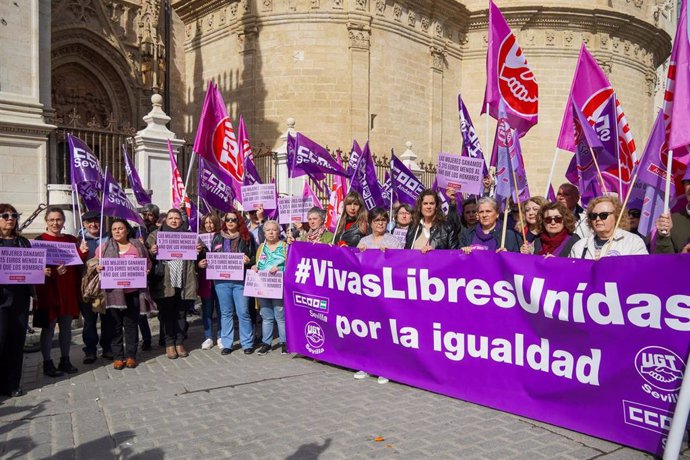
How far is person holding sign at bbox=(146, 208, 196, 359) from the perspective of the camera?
7203mm

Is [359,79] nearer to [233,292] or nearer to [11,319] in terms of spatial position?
[233,292]

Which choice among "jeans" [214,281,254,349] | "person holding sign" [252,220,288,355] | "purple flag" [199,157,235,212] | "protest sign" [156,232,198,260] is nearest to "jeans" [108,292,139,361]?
"protest sign" [156,232,198,260]

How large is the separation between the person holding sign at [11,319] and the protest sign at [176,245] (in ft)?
5.14

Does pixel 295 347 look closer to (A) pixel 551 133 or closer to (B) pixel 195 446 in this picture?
(B) pixel 195 446

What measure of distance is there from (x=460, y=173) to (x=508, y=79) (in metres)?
1.53

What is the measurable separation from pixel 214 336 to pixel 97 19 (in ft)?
52.3

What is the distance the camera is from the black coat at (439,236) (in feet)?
21.2

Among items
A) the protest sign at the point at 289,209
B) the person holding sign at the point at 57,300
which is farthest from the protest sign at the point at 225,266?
the person holding sign at the point at 57,300

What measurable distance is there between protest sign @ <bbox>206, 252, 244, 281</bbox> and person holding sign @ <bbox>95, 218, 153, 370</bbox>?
81cm

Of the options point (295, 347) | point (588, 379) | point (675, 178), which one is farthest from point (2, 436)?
point (675, 178)

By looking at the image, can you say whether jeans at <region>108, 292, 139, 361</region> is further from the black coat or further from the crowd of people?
the black coat

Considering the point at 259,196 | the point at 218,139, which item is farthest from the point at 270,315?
the point at 218,139

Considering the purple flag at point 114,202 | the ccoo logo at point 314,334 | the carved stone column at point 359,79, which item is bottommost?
the ccoo logo at point 314,334

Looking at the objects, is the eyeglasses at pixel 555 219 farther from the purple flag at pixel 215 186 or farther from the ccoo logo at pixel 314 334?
the purple flag at pixel 215 186
